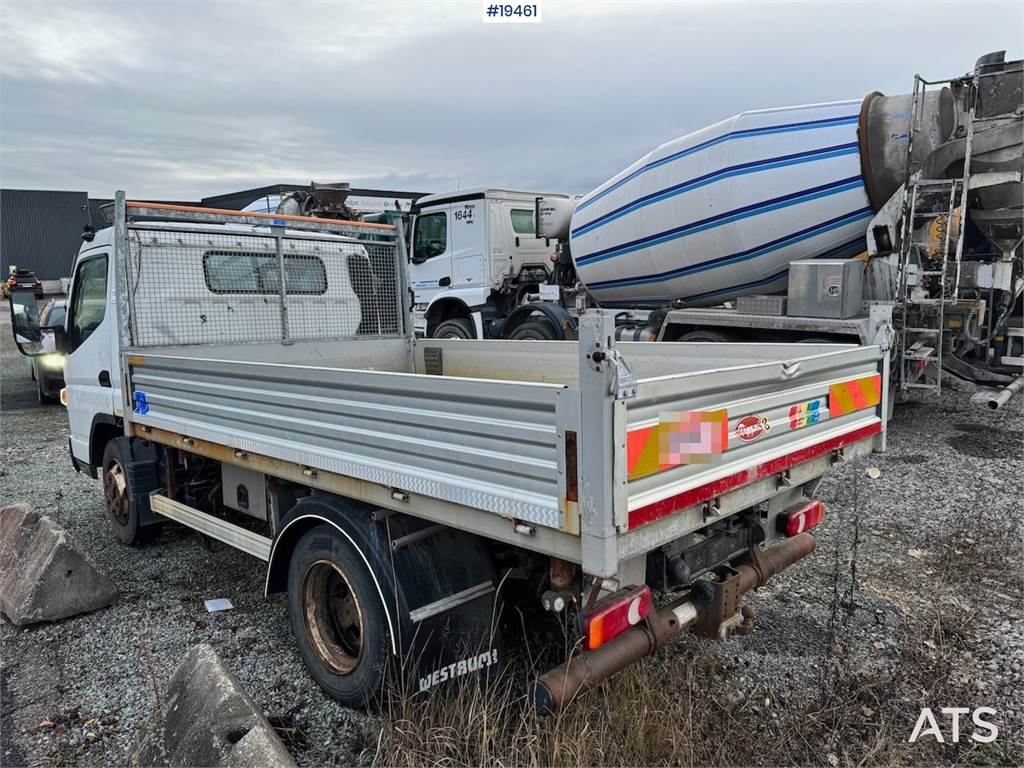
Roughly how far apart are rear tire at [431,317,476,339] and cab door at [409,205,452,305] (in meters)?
0.51

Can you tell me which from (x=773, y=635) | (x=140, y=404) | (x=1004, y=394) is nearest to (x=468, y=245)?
(x=1004, y=394)

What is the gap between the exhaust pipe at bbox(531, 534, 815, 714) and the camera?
2.47 meters

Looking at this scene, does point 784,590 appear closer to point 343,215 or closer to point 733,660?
point 733,660

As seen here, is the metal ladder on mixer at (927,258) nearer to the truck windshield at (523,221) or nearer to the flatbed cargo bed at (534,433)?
the flatbed cargo bed at (534,433)

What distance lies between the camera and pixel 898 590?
13.9 feet

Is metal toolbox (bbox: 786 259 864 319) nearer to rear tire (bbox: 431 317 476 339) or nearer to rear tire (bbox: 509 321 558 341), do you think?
rear tire (bbox: 509 321 558 341)

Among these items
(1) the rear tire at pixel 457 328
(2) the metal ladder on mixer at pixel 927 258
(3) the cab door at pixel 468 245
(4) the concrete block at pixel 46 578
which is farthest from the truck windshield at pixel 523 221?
(4) the concrete block at pixel 46 578

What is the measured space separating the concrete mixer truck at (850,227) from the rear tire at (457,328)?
9.89 ft

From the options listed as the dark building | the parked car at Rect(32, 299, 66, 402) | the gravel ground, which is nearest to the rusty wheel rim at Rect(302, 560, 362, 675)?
the gravel ground

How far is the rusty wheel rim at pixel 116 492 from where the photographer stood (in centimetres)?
512

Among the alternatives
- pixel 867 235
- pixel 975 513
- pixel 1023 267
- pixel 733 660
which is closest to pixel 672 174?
pixel 867 235

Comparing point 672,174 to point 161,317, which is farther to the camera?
point 672,174

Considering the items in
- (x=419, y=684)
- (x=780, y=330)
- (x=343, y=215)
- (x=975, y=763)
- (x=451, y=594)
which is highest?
(x=343, y=215)

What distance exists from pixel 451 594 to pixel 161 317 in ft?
10.2
